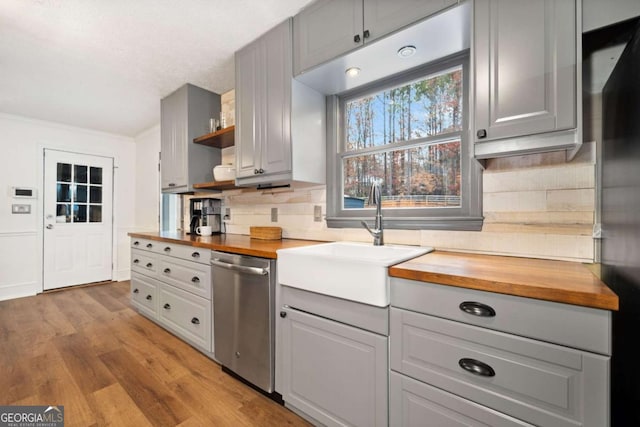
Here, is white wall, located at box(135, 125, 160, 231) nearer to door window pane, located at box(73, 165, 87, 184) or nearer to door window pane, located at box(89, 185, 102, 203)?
door window pane, located at box(89, 185, 102, 203)

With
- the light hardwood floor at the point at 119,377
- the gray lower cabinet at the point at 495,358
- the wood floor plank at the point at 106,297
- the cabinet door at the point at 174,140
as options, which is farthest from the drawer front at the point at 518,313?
Answer: the wood floor plank at the point at 106,297

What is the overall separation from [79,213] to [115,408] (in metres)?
3.88

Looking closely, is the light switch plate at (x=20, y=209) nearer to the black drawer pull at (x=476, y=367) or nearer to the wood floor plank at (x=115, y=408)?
the wood floor plank at (x=115, y=408)

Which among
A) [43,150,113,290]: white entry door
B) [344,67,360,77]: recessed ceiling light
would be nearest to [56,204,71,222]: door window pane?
[43,150,113,290]: white entry door

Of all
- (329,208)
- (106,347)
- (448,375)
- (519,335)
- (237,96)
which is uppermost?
(237,96)

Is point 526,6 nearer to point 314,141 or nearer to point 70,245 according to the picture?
point 314,141

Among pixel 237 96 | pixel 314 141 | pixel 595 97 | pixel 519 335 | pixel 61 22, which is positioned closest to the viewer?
pixel 519 335

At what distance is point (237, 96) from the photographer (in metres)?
2.40

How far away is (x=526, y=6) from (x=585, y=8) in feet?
0.64

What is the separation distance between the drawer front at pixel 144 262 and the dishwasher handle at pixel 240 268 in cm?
114

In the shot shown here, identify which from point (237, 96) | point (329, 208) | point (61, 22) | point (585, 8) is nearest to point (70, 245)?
point (61, 22)

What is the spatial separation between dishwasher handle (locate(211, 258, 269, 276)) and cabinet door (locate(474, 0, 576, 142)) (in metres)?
1.33

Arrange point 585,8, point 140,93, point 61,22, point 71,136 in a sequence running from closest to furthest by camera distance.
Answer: point 585,8 < point 61,22 < point 140,93 < point 71,136

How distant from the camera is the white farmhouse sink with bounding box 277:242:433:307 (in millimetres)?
1205
